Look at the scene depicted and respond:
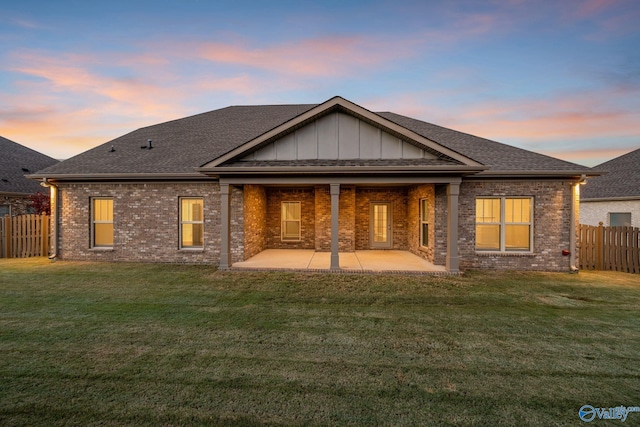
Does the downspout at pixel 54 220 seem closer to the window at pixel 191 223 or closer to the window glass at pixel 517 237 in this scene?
the window at pixel 191 223

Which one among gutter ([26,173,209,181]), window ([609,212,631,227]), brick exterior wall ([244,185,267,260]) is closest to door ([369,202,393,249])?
brick exterior wall ([244,185,267,260])

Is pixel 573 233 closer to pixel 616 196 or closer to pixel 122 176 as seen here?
pixel 616 196

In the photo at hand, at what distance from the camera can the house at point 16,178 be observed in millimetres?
13906

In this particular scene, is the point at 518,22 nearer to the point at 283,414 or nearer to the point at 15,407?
the point at 283,414

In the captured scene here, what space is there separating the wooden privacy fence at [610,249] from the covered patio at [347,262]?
5.27m

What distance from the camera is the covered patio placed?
920 centimetres

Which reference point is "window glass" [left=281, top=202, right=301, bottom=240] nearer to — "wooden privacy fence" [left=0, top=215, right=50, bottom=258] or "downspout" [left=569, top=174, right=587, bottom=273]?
"wooden privacy fence" [left=0, top=215, right=50, bottom=258]

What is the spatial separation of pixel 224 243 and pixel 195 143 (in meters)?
5.53

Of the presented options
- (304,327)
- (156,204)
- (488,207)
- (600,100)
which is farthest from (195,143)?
(600,100)

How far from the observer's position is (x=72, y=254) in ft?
35.4

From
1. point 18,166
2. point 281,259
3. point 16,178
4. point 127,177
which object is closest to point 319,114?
point 281,259

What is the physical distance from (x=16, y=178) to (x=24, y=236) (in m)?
6.04

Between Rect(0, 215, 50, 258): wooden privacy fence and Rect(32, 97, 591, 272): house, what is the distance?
189 centimetres

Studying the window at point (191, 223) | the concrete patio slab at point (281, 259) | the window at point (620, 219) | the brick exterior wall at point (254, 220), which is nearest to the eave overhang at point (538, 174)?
the concrete patio slab at point (281, 259)
